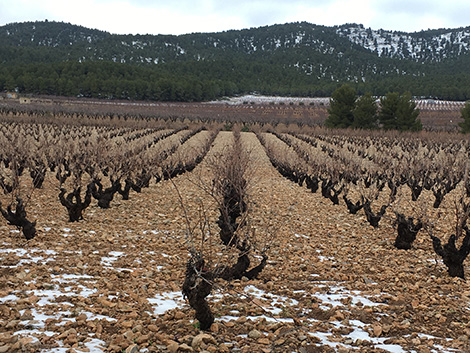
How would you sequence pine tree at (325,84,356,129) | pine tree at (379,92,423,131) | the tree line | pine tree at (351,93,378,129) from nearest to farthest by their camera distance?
pine tree at (379,92,423,131) → the tree line → pine tree at (351,93,378,129) → pine tree at (325,84,356,129)

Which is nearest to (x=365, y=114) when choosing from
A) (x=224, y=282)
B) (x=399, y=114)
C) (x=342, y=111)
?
(x=342, y=111)

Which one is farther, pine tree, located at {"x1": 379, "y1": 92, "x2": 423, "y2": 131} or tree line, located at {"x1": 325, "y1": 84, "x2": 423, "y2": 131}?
tree line, located at {"x1": 325, "y1": 84, "x2": 423, "y2": 131}

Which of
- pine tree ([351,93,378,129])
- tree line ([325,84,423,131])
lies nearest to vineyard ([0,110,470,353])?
pine tree ([351,93,378,129])

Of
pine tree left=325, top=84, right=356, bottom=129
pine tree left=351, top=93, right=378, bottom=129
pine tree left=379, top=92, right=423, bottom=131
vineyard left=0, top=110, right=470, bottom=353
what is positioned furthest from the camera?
pine tree left=325, top=84, right=356, bottom=129

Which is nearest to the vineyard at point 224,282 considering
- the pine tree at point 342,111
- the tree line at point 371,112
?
the tree line at point 371,112

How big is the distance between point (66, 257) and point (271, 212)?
244 inches

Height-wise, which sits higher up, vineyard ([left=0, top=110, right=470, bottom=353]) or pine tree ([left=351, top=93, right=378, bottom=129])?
pine tree ([left=351, top=93, right=378, bottom=129])

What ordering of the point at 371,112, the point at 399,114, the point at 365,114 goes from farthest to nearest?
the point at 371,112 → the point at 365,114 → the point at 399,114

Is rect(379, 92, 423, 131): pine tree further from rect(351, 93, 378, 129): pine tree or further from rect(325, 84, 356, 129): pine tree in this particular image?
rect(325, 84, 356, 129): pine tree

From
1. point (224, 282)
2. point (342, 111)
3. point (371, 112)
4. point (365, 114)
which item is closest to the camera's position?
point (224, 282)

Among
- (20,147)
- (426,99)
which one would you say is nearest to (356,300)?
(20,147)

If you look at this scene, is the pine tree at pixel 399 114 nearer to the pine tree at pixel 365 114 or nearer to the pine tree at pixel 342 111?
the pine tree at pixel 365 114

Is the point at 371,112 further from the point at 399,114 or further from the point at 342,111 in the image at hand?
the point at 342,111

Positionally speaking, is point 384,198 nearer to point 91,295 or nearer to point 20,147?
point 91,295
